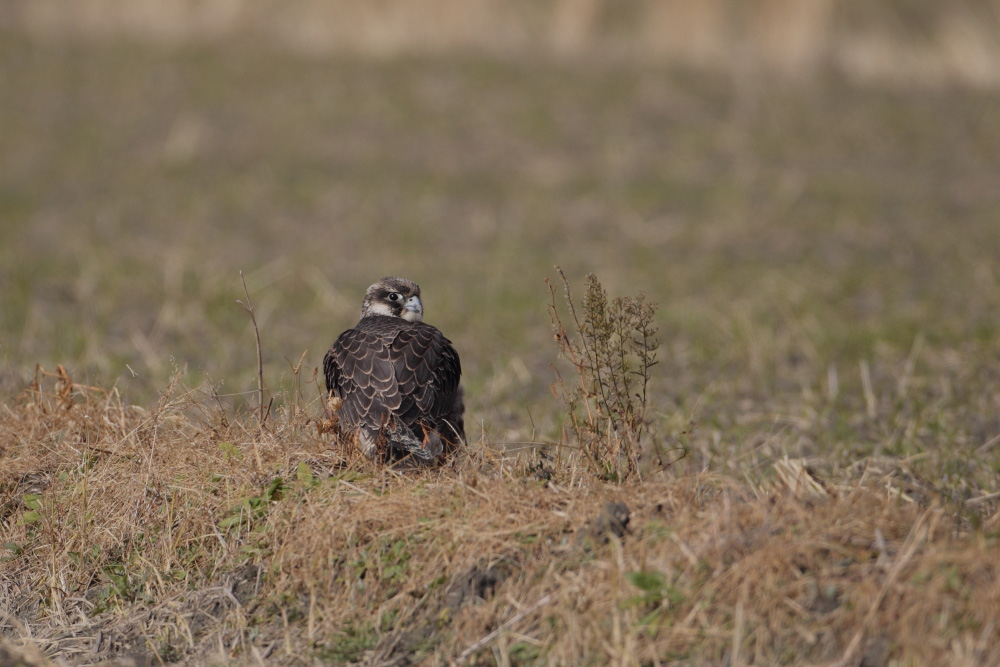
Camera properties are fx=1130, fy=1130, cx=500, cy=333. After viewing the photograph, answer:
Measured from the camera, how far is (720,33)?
15.9 metres

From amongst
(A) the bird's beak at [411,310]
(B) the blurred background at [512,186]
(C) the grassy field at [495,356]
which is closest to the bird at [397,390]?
(C) the grassy field at [495,356]

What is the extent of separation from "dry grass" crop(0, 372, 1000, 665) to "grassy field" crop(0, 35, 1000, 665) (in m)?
0.01

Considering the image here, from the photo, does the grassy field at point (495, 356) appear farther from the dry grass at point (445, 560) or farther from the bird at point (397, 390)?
the bird at point (397, 390)

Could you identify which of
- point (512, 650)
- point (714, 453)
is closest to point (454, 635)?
point (512, 650)

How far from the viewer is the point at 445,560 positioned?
3.60 m

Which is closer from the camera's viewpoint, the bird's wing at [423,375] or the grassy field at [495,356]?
the grassy field at [495,356]

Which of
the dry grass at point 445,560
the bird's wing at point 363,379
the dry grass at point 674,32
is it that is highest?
the dry grass at point 674,32

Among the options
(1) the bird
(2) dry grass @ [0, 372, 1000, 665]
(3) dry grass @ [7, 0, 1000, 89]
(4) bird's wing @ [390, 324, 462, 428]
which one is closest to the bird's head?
(1) the bird

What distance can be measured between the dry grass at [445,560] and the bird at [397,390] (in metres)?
0.21

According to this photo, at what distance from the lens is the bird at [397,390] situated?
443 centimetres

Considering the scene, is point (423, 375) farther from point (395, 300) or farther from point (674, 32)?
point (674, 32)

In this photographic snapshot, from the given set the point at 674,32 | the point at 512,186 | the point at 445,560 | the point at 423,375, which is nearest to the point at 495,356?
the point at 423,375

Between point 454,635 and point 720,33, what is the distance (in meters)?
13.9

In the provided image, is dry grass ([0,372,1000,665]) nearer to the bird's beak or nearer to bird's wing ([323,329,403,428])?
bird's wing ([323,329,403,428])
